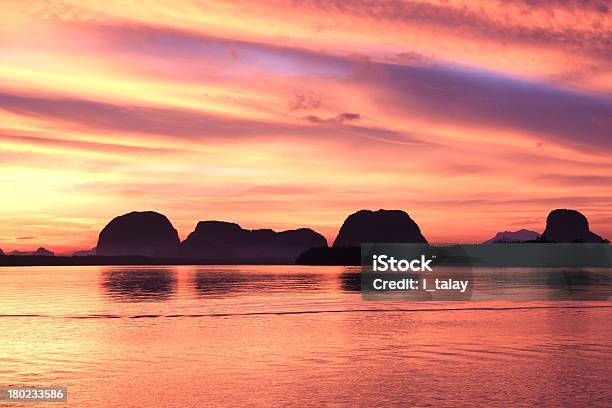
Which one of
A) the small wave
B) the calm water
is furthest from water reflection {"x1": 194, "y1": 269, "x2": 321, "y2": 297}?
the calm water

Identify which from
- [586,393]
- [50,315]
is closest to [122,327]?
[50,315]

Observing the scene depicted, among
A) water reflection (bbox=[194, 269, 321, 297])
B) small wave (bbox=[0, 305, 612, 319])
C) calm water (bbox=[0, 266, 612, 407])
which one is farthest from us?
water reflection (bbox=[194, 269, 321, 297])

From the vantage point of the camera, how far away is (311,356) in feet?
112

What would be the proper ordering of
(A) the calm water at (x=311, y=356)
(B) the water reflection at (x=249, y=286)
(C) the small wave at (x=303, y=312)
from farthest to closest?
1. (B) the water reflection at (x=249, y=286)
2. (C) the small wave at (x=303, y=312)
3. (A) the calm water at (x=311, y=356)

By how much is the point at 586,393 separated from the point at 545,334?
64.0 feet

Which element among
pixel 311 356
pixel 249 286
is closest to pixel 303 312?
pixel 311 356

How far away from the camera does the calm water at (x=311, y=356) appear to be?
2505 centimetres

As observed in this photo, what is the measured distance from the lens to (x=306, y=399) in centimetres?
2408

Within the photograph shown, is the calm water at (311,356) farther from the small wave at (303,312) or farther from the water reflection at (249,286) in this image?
the water reflection at (249,286)

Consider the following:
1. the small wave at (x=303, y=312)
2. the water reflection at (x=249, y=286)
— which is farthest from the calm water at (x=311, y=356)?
the water reflection at (x=249, y=286)

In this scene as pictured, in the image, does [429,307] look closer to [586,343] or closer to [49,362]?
[586,343]

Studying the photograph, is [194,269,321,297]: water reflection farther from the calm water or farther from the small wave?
the calm water

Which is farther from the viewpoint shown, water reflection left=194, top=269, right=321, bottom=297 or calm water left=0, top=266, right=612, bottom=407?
water reflection left=194, top=269, right=321, bottom=297

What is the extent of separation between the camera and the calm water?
25.0 meters
